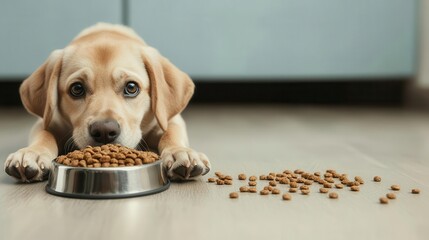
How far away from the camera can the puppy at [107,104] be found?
211 cm

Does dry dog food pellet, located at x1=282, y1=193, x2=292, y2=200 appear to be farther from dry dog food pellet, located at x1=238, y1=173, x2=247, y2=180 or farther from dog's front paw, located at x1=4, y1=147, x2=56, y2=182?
dog's front paw, located at x1=4, y1=147, x2=56, y2=182

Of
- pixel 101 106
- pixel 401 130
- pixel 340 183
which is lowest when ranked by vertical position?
pixel 401 130

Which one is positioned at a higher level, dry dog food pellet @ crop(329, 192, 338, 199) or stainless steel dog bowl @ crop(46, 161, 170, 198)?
stainless steel dog bowl @ crop(46, 161, 170, 198)

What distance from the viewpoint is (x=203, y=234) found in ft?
5.00

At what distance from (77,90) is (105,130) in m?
0.28

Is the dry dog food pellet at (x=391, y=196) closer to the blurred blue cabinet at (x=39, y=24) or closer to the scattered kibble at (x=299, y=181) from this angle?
the scattered kibble at (x=299, y=181)

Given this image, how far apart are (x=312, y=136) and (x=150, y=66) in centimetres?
132

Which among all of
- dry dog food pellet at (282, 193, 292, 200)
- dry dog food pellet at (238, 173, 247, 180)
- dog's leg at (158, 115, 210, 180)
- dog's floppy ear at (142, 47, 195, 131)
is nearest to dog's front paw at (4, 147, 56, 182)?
dog's leg at (158, 115, 210, 180)

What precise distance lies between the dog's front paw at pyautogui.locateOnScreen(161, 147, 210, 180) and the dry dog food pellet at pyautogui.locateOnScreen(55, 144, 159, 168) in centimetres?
8

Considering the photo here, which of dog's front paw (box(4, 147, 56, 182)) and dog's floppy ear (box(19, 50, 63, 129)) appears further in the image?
dog's floppy ear (box(19, 50, 63, 129))

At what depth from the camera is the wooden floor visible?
1.55 metres

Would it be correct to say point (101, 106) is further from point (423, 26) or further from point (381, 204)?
point (423, 26)

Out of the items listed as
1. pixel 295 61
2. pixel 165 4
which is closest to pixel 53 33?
pixel 165 4

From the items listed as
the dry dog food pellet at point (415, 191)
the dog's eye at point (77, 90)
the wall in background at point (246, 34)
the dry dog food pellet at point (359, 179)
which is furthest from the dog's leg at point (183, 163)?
the wall in background at point (246, 34)
